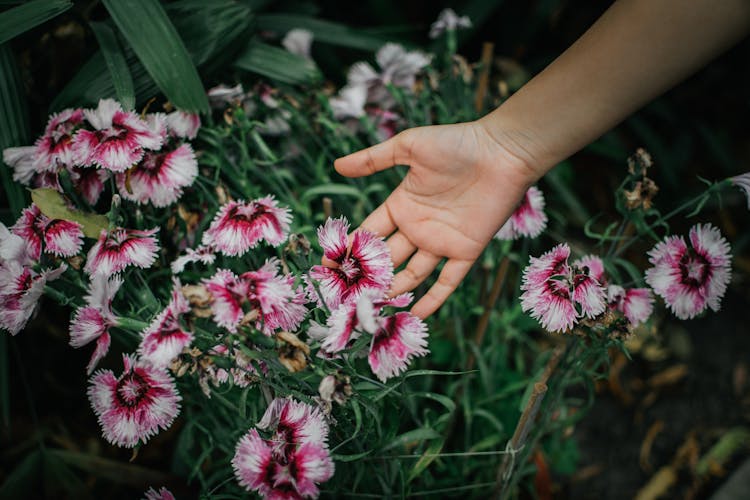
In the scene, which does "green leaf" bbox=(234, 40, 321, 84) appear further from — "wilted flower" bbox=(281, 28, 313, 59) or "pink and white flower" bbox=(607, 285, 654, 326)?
"pink and white flower" bbox=(607, 285, 654, 326)

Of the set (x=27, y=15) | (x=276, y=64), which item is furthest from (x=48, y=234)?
(x=276, y=64)

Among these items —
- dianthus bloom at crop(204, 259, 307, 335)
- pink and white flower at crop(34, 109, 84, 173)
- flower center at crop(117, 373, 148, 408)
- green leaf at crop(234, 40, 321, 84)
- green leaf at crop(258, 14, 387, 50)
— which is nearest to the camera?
dianthus bloom at crop(204, 259, 307, 335)

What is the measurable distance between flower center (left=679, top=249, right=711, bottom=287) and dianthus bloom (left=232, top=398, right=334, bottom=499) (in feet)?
1.60

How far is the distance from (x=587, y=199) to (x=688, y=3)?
1041 mm

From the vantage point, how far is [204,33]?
37.3 inches

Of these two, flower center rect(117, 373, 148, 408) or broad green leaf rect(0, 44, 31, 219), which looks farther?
broad green leaf rect(0, 44, 31, 219)

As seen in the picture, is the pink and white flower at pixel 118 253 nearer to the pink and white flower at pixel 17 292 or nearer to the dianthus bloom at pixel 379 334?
the pink and white flower at pixel 17 292

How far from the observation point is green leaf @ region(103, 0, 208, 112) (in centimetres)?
83

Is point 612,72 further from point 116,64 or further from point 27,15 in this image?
point 27,15

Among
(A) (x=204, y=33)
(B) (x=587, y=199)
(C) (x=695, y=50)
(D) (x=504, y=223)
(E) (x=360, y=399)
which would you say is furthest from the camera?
(B) (x=587, y=199)

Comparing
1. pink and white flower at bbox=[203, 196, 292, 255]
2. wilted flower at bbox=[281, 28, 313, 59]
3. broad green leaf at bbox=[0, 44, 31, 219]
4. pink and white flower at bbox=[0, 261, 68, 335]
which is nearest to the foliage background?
broad green leaf at bbox=[0, 44, 31, 219]

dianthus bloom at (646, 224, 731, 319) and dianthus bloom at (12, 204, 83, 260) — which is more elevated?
dianthus bloom at (646, 224, 731, 319)

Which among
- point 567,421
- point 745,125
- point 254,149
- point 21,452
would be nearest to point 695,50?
point 567,421

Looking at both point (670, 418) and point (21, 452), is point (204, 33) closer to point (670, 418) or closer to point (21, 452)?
point (21, 452)
